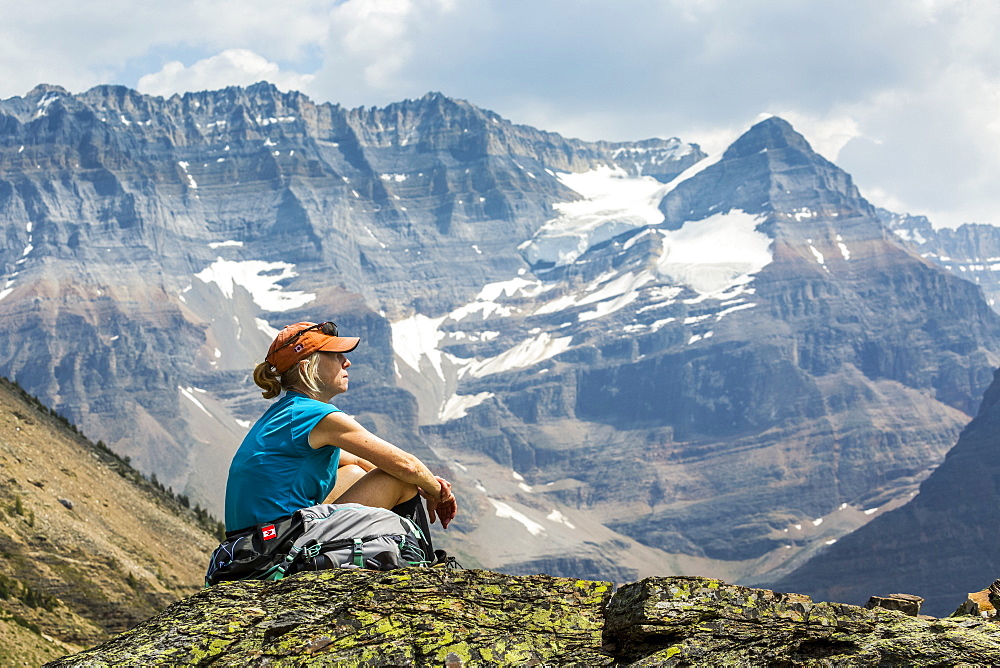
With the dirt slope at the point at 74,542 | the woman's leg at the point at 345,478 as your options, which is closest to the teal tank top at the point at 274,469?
the woman's leg at the point at 345,478

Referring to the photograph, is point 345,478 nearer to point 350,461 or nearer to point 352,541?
point 350,461

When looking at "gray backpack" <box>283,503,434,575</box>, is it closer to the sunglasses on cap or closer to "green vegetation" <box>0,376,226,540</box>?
the sunglasses on cap

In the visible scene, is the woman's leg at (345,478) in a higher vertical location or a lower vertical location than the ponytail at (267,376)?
lower

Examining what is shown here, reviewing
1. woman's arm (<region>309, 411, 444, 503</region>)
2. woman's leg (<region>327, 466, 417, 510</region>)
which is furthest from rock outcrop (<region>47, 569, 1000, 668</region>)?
woman's leg (<region>327, 466, 417, 510</region>)

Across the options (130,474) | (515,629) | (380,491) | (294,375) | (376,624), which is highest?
(294,375)

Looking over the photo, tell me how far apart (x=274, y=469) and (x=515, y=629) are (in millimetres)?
2976

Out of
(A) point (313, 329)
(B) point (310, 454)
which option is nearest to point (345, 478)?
(B) point (310, 454)

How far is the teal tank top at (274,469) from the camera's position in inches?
414

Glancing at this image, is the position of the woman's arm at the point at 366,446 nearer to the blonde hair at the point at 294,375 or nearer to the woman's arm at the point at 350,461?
the blonde hair at the point at 294,375

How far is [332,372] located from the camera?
11242 mm

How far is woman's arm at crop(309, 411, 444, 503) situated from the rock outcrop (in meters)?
1.11

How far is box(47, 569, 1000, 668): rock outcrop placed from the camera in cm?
768

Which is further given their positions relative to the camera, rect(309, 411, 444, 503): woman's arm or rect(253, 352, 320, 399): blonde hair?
rect(253, 352, 320, 399): blonde hair

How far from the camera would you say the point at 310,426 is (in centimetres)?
1042
